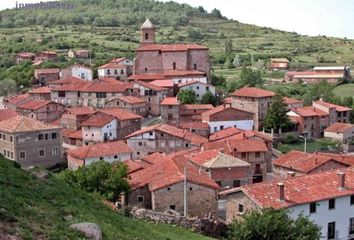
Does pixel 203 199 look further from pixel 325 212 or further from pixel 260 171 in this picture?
pixel 260 171

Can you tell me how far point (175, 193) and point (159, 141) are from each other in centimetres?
1891

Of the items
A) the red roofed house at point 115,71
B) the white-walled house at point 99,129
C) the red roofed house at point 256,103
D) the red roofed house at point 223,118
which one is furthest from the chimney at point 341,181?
the red roofed house at point 115,71

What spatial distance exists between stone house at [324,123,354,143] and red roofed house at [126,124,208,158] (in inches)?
681

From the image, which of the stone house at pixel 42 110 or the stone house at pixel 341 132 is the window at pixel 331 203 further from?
the stone house at pixel 42 110

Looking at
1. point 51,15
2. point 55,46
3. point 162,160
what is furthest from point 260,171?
point 51,15

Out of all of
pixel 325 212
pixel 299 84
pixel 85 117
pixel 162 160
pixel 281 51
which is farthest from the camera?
pixel 281 51

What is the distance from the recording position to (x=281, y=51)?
438 feet

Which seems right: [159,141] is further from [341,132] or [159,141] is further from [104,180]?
[341,132]

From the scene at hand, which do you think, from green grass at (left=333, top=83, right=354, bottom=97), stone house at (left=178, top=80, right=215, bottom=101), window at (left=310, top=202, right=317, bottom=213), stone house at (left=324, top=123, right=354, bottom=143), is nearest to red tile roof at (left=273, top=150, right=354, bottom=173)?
window at (left=310, top=202, right=317, bottom=213)

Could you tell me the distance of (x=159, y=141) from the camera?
161 ft

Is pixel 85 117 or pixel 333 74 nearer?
pixel 85 117

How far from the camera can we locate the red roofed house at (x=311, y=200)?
26484 mm

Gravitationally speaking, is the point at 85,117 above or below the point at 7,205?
below

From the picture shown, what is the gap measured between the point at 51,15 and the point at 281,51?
6585 centimetres
